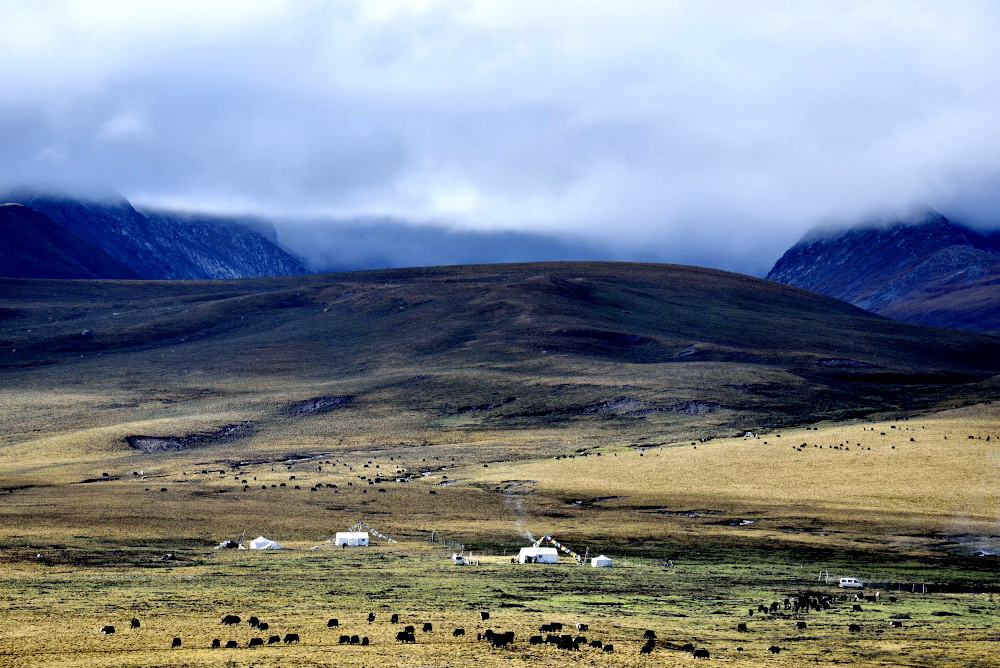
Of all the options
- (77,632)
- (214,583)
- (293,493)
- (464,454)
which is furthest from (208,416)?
(77,632)

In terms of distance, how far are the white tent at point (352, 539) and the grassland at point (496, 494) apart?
1613mm

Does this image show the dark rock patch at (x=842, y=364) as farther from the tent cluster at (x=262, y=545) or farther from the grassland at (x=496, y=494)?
the tent cluster at (x=262, y=545)

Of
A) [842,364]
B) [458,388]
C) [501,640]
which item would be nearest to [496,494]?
[501,640]

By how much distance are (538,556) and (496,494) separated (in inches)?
1043

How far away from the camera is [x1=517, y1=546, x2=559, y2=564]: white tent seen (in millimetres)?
71375

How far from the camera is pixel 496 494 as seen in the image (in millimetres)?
97875

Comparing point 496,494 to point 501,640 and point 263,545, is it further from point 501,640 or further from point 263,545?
point 501,640

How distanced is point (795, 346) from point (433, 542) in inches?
5024

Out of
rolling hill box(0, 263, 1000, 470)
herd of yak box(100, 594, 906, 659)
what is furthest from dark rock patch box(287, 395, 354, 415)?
herd of yak box(100, 594, 906, 659)

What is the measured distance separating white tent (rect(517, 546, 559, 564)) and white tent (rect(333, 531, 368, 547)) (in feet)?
36.3

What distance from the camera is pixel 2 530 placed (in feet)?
252

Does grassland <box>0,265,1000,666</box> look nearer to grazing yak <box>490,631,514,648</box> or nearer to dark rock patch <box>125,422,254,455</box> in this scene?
grazing yak <box>490,631,514,648</box>

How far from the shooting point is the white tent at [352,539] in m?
77.5

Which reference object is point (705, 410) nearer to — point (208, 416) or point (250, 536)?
point (208, 416)
